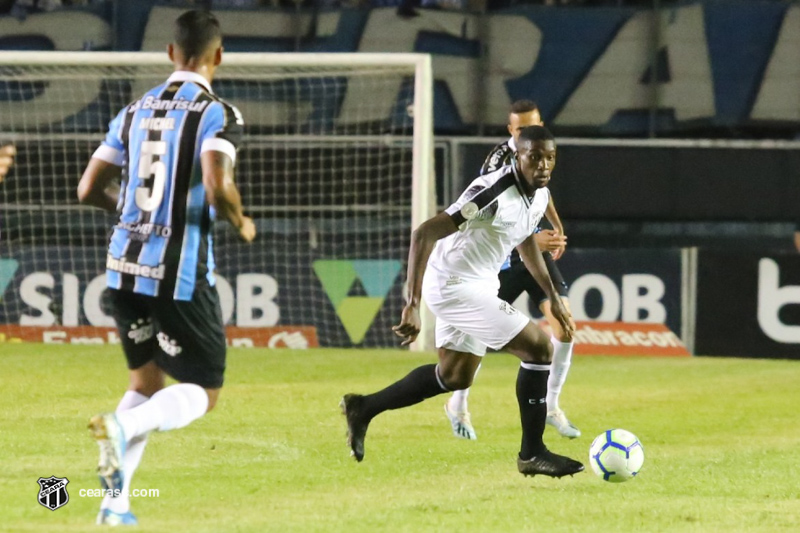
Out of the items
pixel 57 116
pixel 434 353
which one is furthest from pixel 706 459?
pixel 57 116

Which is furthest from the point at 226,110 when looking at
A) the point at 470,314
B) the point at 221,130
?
the point at 470,314

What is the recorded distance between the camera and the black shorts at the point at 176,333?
5.33 m

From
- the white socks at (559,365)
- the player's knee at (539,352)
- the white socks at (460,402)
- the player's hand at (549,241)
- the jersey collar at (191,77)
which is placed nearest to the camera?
the jersey collar at (191,77)

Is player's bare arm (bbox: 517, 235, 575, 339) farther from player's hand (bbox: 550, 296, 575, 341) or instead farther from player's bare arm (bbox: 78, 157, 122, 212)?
player's bare arm (bbox: 78, 157, 122, 212)

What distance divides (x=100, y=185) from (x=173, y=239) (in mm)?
485

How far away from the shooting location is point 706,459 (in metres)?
7.72

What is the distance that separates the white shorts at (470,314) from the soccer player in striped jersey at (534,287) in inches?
44.3

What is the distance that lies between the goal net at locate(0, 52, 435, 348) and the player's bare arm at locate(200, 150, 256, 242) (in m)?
8.48

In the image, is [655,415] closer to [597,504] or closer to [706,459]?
[706,459]

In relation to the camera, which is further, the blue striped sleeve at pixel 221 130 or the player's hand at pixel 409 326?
the player's hand at pixel 409 326

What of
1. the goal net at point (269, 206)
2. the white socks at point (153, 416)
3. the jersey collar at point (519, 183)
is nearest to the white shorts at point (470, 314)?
the jersey collar at point (519, 183)

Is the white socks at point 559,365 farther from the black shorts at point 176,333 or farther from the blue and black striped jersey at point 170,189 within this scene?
the blue and black striped jersey at point 170,189

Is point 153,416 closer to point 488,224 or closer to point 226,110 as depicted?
point 226,110

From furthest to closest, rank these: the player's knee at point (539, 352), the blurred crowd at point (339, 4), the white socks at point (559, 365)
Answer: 1. the blurred crowd at point (339, 4)
2. the white socks at point (559, 365)
3. the player's knee at point (539, 352)
